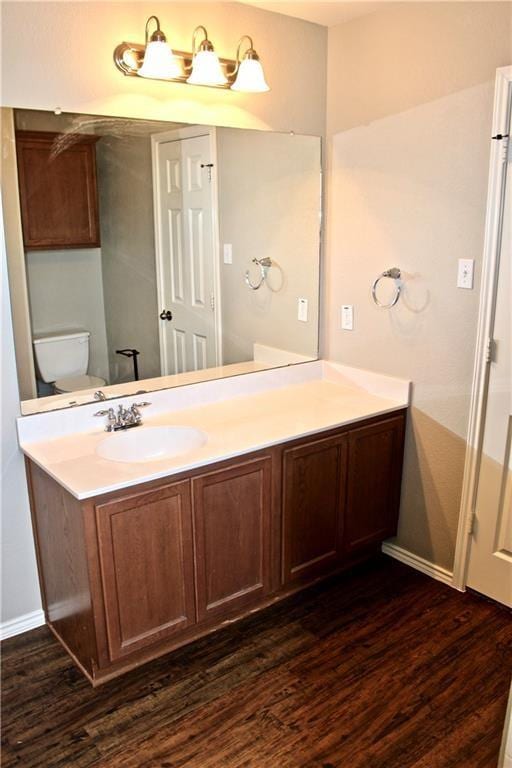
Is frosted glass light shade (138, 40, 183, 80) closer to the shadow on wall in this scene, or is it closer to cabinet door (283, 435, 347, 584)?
cabinet door (283, 435, 347, 584)

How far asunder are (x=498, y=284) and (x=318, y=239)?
0.97 meters

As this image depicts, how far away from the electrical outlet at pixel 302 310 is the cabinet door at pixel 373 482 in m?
0.68

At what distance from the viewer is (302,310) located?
309 cm

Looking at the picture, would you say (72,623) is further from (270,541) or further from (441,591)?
(441,591)

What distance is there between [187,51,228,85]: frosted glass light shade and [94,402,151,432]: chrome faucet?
4.19ft

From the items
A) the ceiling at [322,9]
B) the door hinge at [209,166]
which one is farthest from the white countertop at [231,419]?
the ceiling at [322,9]

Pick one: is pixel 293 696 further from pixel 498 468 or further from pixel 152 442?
pixel 498 468

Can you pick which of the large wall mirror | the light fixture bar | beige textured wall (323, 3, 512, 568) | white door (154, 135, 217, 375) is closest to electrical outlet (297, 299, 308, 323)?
the large wall mirror

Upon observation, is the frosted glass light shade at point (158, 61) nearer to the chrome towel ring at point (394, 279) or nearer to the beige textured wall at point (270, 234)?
the beige textured wall at point (270, 234)

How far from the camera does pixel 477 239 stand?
2.40 metres

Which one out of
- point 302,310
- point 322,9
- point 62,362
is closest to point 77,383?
point 62,362

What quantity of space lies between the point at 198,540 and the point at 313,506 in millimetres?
574

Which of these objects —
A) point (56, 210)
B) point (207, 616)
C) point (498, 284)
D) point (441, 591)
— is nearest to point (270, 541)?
point (207, 616)

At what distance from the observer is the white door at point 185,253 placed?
8.47 feet
